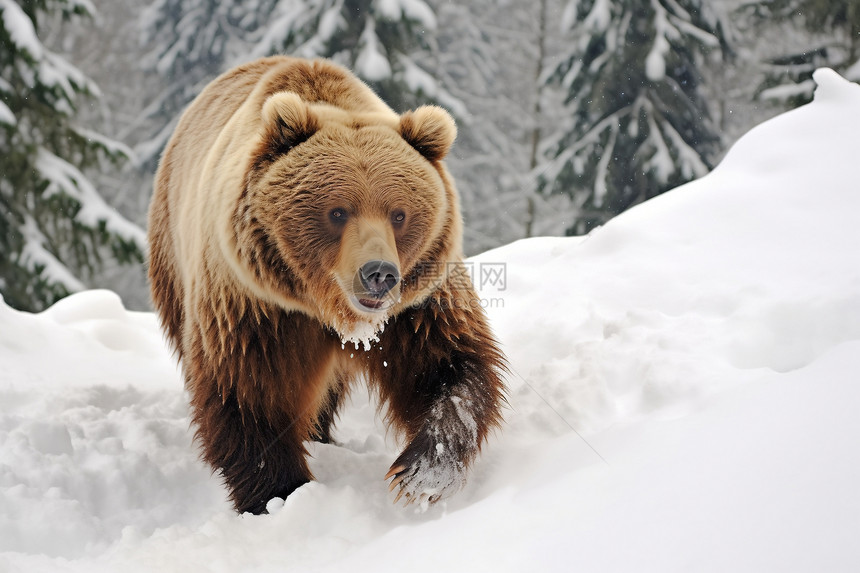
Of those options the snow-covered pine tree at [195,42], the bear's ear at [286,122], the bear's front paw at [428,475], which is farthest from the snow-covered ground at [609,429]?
the snow-covered pine tree at [195,42]

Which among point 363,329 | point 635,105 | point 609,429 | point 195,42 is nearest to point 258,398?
point 363,329

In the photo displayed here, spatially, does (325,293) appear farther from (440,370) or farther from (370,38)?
(370,38)

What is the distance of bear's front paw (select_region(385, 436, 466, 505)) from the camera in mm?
2748

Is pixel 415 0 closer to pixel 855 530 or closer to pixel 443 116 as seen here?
pixel 443 116

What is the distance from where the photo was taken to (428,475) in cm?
276

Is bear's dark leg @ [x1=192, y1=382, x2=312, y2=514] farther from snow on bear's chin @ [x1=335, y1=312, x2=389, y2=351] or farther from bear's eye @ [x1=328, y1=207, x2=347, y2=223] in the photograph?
bear's eye @ [x1=328, y1=207, x2=347, y2=223]

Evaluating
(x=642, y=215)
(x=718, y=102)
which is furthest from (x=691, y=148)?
(x=642, y=215)

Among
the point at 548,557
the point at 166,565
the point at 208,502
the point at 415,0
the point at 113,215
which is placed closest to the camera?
the point at 548,557

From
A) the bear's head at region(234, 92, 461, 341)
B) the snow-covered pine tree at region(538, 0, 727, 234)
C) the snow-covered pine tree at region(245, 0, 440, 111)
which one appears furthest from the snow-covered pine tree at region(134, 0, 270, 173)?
the bear's head at region(234, 92, 461, 341)

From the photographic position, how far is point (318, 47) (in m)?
10.9

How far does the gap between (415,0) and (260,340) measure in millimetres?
8664

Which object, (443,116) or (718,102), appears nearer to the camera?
(443,116)

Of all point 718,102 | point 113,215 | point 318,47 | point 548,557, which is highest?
point 548,557

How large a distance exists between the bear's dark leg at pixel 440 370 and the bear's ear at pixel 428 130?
0.61 metres
